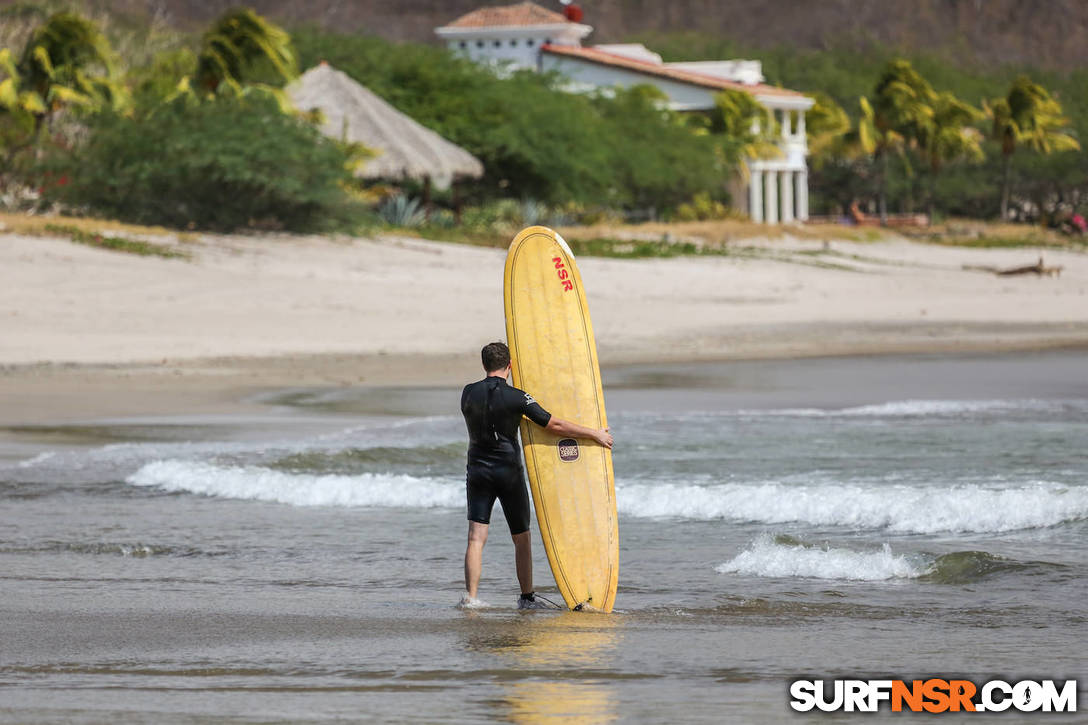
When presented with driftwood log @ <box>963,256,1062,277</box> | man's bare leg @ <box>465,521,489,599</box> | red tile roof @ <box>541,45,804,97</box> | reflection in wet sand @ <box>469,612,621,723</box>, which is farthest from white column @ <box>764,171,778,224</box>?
reflection in wet sand @ <box>469,612,621,723</box>

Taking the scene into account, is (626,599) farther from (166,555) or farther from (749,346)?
(749,346)

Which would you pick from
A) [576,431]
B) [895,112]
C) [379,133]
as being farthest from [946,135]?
[576,431]

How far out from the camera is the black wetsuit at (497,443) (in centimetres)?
684

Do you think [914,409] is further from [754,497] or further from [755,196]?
[755,196]

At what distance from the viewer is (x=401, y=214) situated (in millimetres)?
34188

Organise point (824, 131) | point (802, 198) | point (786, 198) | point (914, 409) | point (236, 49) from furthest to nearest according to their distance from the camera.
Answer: point (824, 131) < point (802, 198) < point (786, 198) < point (236, 49) < point (914, 409)

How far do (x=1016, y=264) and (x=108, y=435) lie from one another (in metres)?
29.6

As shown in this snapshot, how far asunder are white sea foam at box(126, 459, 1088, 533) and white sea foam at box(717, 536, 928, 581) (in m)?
1.02

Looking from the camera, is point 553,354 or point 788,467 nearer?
point 553,354

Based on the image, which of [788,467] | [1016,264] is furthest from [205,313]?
[1016,264]

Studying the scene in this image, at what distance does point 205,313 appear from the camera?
67.8 ft

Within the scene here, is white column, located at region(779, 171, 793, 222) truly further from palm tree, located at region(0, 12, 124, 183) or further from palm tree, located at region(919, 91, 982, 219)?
palm tree, located at region(0, 12, 124, 183)

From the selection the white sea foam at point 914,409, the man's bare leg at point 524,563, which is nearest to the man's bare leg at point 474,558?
the man's bare leg at point 524,563

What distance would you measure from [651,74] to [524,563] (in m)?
48.9
